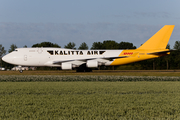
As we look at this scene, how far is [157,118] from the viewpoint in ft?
16.8

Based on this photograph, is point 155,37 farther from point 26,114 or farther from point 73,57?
point 26,114

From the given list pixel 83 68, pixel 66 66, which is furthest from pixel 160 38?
pixel 66 66

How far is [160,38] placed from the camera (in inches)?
1331

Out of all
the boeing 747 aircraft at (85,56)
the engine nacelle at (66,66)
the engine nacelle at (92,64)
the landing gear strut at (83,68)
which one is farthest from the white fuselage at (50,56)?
the engine nacelle at (66,66)

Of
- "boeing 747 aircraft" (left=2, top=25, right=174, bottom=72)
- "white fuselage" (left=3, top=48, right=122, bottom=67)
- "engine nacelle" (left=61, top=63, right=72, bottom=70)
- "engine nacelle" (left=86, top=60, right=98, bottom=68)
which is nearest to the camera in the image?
"engine nacelle" (left=61, top=63, right=72, bottom=70)

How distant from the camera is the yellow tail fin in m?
33.5

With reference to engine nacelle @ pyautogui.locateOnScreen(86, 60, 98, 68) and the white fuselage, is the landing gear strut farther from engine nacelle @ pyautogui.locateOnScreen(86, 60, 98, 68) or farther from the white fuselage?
engine nacelle @ pyautogui.locateOnScreen(86, 60, 98, 68)

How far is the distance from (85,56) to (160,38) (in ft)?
37.8

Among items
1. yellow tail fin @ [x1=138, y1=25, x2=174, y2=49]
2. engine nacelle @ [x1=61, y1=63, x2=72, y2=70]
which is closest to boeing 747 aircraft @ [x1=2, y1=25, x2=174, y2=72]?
yellow tail fin @ [x1=138, y1=25, x2=174, y2=49]

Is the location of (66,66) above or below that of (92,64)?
below

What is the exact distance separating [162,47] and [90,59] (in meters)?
11.2

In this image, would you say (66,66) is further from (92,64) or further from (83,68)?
(92,64)

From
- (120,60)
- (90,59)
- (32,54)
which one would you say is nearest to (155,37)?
(120,60)

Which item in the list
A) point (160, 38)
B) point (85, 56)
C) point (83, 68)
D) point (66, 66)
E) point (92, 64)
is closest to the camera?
point (66, 66)
